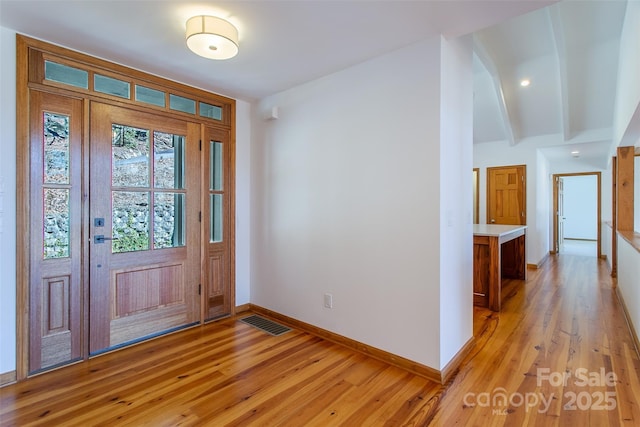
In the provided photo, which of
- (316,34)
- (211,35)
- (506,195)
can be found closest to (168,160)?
(211,35)

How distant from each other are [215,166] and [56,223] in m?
1.48

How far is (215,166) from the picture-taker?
11.4 ft

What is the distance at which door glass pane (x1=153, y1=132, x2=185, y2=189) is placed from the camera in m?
3.01

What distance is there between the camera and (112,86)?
272cm

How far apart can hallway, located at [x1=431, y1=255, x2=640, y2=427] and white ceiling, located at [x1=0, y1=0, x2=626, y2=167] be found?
2.37 m

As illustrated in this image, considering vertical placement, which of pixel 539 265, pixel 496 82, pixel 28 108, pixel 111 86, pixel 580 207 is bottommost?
pixel 539 265

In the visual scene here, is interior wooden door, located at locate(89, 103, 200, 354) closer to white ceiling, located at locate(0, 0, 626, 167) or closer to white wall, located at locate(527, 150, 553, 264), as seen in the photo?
white ceiling, located at locate(0, 0, 626, 167)

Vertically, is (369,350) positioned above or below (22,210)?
below

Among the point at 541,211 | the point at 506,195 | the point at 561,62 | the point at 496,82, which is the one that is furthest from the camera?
the point at 541,211

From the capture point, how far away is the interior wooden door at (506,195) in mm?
6301

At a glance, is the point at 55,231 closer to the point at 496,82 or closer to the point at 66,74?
the point at 66,74

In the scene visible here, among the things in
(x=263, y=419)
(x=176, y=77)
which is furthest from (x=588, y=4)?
(x=263, y=419)

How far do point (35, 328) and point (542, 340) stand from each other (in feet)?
13.6

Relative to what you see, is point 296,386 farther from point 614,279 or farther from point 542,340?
point 614,279
